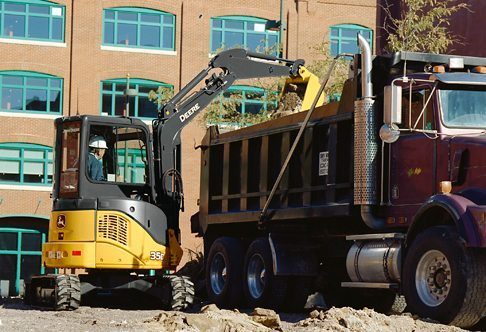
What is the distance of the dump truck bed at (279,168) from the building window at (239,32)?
28089mm

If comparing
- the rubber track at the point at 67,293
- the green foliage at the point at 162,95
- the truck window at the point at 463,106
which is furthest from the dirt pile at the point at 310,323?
the green foliage at the point at 162,95

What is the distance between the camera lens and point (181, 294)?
1877cm

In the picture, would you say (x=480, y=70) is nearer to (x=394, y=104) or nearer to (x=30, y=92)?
(x=394, y=104)

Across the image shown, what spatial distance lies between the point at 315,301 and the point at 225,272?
5.36 feet

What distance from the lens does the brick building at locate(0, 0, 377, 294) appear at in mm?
46719

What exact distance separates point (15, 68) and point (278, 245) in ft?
101

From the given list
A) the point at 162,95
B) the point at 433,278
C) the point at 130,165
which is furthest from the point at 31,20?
the point at 433,278

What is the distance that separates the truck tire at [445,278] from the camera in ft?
44.0

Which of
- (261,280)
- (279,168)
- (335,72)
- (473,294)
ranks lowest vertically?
(261,280)

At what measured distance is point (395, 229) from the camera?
15797mm

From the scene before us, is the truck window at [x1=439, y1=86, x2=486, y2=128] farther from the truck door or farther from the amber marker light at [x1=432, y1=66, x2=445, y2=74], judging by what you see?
the amber marker light at [x1=432, y1=66, x2=445, y2=74]

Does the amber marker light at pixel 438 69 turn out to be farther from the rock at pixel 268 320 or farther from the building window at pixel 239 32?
the building window at pixel 239 32

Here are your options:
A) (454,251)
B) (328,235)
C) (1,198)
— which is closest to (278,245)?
(328,235)

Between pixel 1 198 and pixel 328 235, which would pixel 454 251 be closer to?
pixel 328 235
